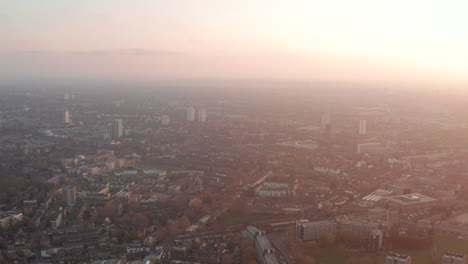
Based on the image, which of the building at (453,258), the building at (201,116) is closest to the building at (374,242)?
the building at (453,258)

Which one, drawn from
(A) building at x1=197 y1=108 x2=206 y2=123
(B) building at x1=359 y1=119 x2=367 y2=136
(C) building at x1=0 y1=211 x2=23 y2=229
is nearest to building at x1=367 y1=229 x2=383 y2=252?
(C) building at x1=0 y1=211 x2=23 y2=229

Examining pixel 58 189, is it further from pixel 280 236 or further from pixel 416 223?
pixel 416 223

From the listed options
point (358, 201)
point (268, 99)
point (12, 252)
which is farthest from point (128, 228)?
point (268, 99)

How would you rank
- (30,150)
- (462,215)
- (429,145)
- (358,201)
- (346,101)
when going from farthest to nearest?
(346,101), (429,145), (30,150), (358,201), (462,215)

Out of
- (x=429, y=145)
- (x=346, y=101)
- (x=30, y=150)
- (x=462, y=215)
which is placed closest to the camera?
(x=462, y=215)

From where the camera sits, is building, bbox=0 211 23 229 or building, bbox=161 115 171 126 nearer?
building, bbox=0 211 23 229

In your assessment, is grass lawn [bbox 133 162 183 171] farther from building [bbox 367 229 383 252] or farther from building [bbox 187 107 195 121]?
building [bbox 187 107 195 121]

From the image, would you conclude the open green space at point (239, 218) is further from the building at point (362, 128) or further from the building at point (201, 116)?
the building at point (201, 116)
